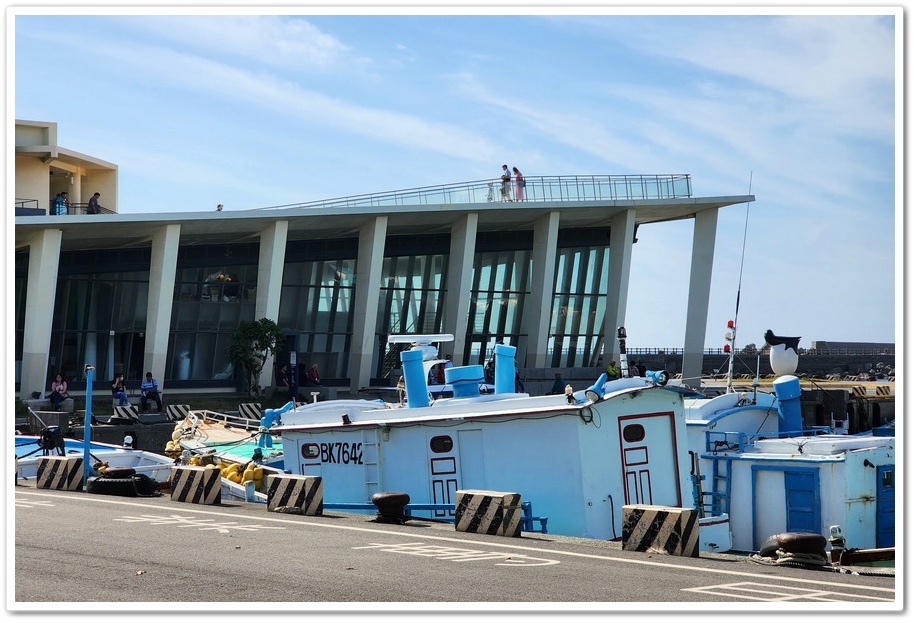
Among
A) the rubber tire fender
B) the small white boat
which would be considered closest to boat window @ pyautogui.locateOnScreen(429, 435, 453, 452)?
the small white boat

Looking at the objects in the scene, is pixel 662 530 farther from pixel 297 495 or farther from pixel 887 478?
pixel 887 478

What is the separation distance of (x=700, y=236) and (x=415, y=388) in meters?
38.4

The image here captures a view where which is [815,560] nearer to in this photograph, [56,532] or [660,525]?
[660,525]

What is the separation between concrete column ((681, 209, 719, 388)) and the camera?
5691 cm

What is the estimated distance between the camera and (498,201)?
5112 centimetres

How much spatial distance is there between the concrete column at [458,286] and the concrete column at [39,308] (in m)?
18.2

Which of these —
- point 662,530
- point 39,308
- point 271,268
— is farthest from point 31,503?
point 271,268

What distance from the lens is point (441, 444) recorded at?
20125 mm

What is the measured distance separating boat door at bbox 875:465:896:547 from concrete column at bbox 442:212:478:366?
32.1m

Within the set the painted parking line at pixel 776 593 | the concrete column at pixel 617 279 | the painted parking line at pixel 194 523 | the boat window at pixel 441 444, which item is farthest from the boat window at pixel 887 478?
the concrete column at pixel 617 279

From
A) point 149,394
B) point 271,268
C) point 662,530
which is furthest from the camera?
point 271,268

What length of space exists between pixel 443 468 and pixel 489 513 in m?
4.75

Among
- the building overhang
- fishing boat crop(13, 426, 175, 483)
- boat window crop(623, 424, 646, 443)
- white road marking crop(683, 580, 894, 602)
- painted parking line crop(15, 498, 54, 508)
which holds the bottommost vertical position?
fishing boat crop(13, 426, 175, 483)

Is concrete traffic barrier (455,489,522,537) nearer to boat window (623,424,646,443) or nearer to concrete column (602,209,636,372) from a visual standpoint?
boat window (623,424,646,443)
